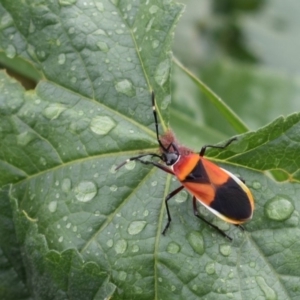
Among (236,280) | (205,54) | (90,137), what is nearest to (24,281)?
(90,137)

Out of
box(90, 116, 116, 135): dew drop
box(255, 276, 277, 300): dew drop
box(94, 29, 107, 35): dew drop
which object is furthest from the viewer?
box(94, 29, 107, 35): dew drop

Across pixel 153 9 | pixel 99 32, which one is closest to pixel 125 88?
pixel 99 32

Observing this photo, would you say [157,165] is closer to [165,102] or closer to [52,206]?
[165,102]

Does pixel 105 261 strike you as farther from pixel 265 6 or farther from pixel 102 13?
pixel 265 6

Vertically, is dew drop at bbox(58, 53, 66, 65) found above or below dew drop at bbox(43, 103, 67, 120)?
above

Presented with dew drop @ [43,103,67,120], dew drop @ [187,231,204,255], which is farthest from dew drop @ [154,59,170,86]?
dew drop @ [187,231,204,255]

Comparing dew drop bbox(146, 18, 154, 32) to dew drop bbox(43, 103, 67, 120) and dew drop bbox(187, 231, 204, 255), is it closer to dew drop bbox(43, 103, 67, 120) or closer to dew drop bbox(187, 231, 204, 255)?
dew drop bbox(43, 103, 67, 120)

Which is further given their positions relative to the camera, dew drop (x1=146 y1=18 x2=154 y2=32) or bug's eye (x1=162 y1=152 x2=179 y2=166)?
dew drop (x1=146 y1=18 x2=154 y2=32)

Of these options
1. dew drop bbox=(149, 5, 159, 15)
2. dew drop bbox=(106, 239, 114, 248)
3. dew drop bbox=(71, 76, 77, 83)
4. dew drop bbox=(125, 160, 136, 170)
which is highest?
dew drop bbox=(149, 5, 159, 15)
